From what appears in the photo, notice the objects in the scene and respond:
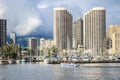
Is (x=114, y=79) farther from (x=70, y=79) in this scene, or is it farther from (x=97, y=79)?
(x=70, y=79)

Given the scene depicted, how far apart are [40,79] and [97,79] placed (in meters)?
15.6

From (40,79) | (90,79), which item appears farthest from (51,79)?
(90,79)

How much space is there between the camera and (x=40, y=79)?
118 m

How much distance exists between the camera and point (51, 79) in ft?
388

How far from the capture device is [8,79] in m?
117

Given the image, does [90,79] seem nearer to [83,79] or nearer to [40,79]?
[83,79]

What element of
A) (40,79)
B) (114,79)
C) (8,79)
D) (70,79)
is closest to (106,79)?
(114,79)

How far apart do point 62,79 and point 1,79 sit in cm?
1651

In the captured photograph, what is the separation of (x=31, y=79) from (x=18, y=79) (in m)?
3.57

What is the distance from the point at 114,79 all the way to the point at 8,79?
94.5 feet

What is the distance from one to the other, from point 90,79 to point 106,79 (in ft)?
14.2

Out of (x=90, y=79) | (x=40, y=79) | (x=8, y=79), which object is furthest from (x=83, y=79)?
(x=8, y=79)

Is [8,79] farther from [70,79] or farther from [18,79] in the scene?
[70,79]

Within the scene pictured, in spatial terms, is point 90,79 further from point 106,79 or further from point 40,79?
point 40,79
